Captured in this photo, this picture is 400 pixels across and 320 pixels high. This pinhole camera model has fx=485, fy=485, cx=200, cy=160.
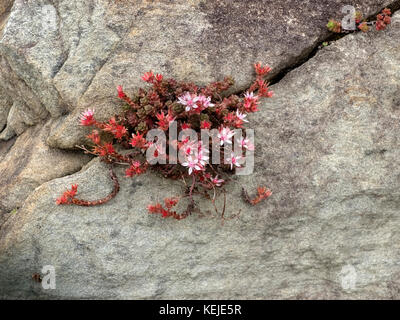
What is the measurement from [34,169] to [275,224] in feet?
9.08

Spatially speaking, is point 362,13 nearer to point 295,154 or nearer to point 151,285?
point 295,154

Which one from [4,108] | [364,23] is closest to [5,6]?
[4,108]

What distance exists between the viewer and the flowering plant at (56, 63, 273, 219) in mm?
4832

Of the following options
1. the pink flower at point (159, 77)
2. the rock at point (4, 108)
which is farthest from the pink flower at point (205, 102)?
the rock at point (4, 108)

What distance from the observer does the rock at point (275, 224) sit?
16.7 feet

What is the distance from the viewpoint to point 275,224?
5.20 m

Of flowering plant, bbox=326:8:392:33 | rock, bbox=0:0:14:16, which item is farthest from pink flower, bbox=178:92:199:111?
rock, bbox=0:0:14:16

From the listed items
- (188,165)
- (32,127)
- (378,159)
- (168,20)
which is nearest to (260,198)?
(188,165)

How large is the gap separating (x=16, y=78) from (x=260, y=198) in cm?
332

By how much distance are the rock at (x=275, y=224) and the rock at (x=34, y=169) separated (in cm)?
26

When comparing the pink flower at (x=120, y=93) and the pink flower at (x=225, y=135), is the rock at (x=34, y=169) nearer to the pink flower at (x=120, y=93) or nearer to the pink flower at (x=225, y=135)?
the pink flower at (x=120, y=93)

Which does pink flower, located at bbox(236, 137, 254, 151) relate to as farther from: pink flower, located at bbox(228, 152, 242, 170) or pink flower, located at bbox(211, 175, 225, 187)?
pink flower, located at bbox(211, 175, 225, 187)

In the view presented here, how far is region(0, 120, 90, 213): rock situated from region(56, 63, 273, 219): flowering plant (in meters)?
0.43

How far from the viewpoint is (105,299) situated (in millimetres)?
5215
